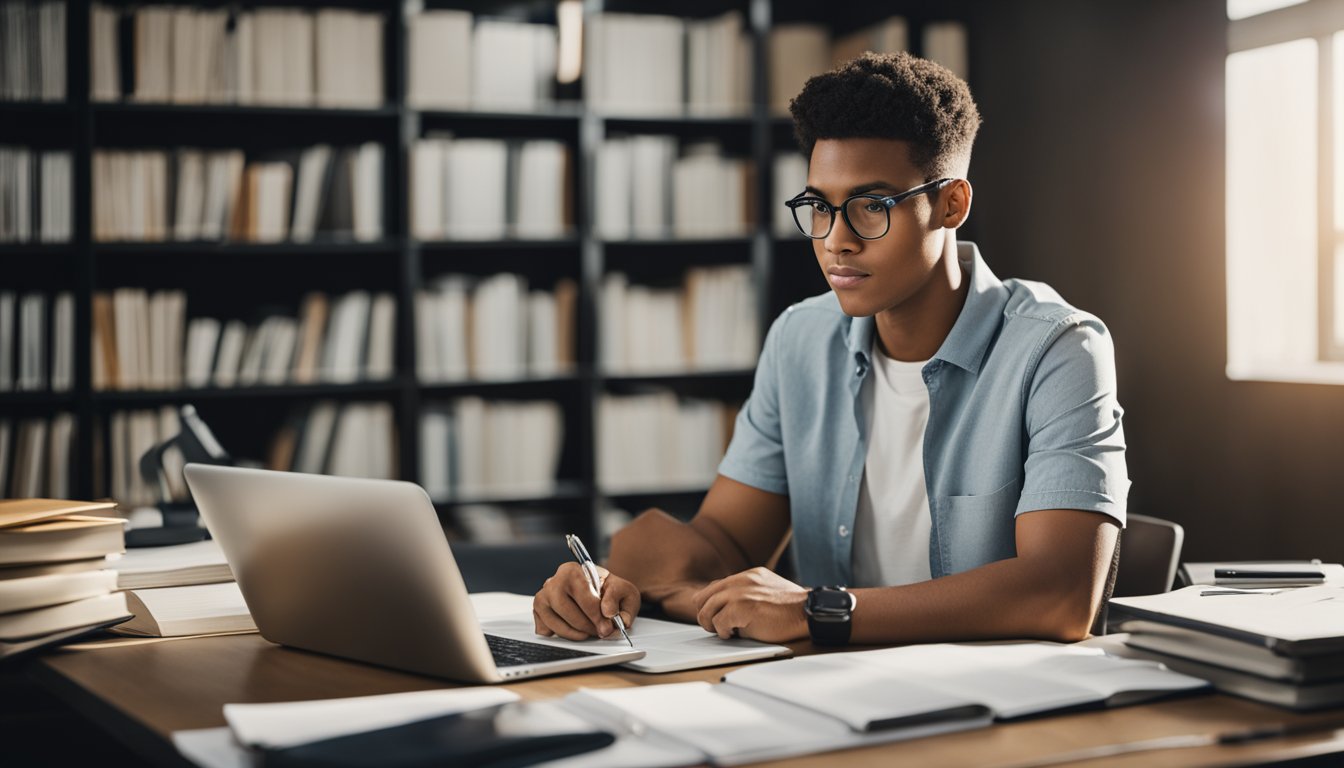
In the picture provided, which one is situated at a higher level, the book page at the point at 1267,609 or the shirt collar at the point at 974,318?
the shirt collar at the point at 974,318

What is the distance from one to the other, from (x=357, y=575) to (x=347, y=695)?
11cm

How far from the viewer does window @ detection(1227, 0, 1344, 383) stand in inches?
118

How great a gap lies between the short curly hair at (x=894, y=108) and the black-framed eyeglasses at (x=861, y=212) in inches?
2.7

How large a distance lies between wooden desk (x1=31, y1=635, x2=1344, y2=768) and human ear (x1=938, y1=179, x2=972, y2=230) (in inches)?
30.5

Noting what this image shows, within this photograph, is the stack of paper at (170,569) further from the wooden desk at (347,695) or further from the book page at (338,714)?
the book page at (338,714)

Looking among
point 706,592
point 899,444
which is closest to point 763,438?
point 899,444

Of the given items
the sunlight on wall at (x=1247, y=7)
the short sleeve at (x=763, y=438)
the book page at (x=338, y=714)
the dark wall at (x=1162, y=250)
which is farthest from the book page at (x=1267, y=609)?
the sunlight on wall at (x=1247, y=7)

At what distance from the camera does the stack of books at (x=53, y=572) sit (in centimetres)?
132

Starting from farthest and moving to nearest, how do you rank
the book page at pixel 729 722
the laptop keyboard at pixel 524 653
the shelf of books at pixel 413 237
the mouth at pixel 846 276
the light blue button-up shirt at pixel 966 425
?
the shelf of books at pixel 413 237 → the mouth at pixel 846 276 → the light blue button-up shirt at pixel 966 425 → the laptop keyboard at pixel 524 653 → the book page at pixel 729 722

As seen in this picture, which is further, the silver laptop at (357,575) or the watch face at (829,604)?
the watch face at (829,604)

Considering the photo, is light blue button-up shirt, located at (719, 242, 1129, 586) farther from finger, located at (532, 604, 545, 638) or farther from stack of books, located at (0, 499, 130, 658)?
stack of books, located at (0, 499, 130, 658)

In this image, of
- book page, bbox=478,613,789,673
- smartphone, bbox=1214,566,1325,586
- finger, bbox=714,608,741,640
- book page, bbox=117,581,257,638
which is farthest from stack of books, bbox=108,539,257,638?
smartphone, bbox=1214,566,1325,586

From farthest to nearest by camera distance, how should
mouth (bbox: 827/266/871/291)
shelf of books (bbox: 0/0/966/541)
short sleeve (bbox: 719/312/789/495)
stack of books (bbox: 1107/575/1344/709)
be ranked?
shelf of books (bbox: 0/0/966/541), short sleeve (bbox: 719/312/789/495), mouth (bbox: 827/266/871/291), stack of books (bbox: 1107/575/1344/709)

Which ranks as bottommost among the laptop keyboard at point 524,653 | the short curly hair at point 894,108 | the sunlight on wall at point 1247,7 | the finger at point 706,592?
the laptop keyboard at point 524,653
